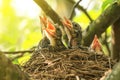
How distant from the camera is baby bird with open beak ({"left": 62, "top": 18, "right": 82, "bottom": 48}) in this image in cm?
351

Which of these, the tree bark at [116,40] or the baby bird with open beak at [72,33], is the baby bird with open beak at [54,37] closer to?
the baby bird with open beak at [72,33]

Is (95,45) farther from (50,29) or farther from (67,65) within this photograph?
(67,65)

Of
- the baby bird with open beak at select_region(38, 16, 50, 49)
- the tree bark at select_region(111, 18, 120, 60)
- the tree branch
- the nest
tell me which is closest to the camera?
the nest

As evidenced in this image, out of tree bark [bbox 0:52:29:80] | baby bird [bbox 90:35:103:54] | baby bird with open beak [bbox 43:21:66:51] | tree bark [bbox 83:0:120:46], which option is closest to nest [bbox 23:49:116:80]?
baby bird with open beak [bbox 43:21:66:51]

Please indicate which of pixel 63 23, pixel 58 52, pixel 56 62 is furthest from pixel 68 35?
pixel 56 62

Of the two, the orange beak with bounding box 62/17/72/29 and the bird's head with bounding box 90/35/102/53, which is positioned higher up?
the orange beak with bounding box 62/17/72/29

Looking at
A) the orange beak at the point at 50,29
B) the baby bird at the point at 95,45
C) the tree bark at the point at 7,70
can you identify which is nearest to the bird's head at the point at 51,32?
the orange beak at the point at 50,29

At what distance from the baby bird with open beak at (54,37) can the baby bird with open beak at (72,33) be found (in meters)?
0.10

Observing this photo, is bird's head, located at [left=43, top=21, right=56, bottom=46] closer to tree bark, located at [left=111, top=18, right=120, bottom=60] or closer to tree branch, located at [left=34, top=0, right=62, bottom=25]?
tree branch, located at [left=34, top=0, right=62, bottom=25]

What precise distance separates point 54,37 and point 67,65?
0.50 m

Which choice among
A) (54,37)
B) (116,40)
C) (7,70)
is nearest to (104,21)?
(116,40)

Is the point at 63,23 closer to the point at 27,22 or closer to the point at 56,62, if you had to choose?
the point at 56,62

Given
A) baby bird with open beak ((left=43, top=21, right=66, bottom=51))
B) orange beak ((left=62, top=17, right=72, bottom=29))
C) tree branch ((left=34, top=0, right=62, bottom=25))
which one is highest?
tree branch ((left=34, top=0, right=62, bottom=25))

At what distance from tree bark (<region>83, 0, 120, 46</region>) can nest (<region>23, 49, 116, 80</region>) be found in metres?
0.45
